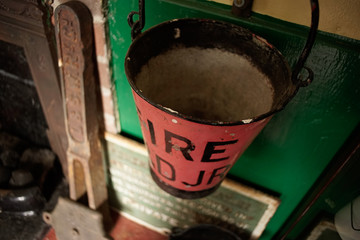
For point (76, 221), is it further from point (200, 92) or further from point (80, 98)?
point (200, 92)

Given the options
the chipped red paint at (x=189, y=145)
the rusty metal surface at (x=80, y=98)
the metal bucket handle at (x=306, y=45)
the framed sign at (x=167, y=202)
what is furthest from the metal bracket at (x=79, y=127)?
the chipped red paint at (x=189, y=145)

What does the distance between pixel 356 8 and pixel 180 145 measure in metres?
0.69

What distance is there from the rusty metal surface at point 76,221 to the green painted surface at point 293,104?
0.62m

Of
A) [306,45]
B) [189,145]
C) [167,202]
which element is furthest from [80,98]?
[306,45]

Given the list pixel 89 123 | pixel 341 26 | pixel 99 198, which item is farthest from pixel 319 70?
pixel 99 198

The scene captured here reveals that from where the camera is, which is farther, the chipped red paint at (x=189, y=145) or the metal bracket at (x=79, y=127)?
the metal bracket at (x=79, y=127)

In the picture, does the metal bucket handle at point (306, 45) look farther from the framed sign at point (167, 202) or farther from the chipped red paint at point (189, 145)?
the framed sign at point (167, 202)

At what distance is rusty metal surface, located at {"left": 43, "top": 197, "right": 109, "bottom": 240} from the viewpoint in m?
1.62

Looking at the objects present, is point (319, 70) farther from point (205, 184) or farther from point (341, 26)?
point (205, 184)

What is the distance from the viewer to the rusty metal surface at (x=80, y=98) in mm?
1115

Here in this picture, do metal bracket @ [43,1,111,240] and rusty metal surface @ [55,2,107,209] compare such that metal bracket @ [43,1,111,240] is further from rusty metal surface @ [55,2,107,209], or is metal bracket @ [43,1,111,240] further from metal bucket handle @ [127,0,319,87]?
metal bucket handle @ [127,0,319,87]

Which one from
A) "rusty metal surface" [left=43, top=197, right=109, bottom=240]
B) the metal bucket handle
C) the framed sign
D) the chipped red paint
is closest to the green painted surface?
the framed sign

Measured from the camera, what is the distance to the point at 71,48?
118 centimetres

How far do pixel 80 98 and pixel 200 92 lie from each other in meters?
0.59
